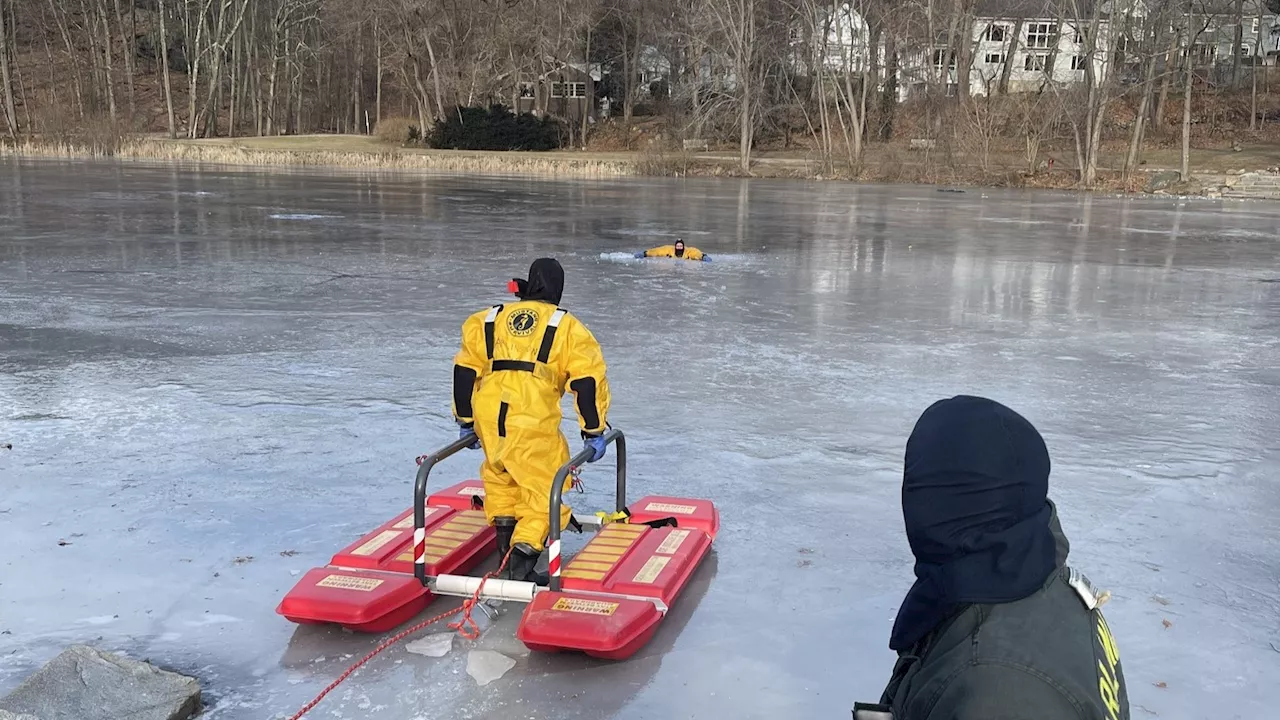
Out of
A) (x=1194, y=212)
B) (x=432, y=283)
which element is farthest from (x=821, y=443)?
(x=1194, y=212)

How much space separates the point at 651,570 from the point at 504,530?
24.2 inches

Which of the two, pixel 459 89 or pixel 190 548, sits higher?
pixel 459 89

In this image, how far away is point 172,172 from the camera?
34.1 meters

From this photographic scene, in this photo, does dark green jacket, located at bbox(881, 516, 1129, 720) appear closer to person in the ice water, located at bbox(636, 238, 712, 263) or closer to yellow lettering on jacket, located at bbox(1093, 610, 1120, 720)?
yellow lettering on jacket, located at bbox(1093, 610, 1120, 720)

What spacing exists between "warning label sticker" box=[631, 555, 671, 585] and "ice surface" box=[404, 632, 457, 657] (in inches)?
26.8

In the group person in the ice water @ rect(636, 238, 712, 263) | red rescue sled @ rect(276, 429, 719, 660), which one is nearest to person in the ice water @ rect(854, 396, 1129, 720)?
red rescue sled @ rect(276, 429, 719, 660)

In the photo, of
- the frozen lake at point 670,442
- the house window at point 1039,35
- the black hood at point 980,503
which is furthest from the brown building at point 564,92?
the black hood at point 980,503

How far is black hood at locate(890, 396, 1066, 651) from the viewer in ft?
5.10

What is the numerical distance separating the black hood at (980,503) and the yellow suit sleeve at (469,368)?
2765mm

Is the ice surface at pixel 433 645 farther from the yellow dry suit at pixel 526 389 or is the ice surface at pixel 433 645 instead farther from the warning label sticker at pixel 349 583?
the yellow dry suit at pixel 526 389

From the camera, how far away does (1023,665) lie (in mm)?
1501

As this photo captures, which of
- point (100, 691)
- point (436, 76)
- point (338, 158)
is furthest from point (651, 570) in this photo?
point (436, 76)

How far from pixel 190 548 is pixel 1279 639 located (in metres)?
4.11

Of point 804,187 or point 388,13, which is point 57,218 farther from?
point 388,13
